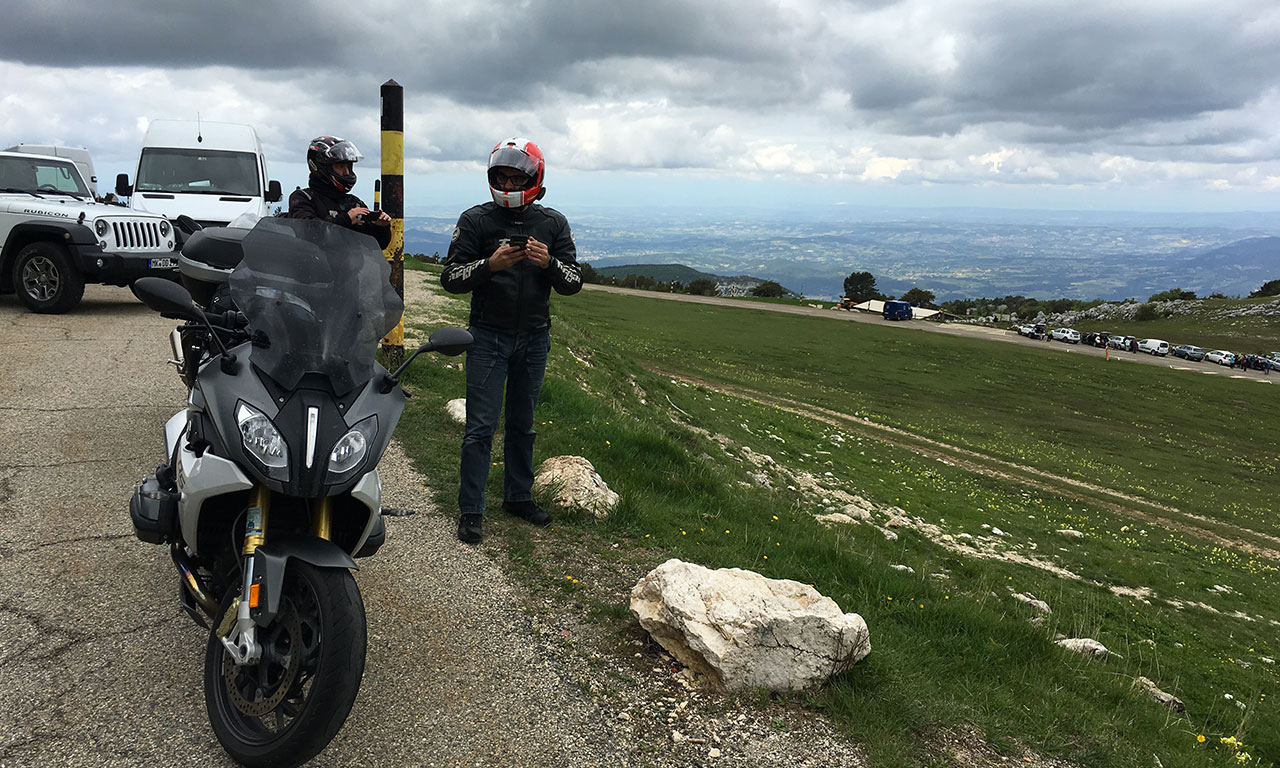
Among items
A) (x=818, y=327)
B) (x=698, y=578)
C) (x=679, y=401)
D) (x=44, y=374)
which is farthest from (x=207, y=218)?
(x=818, y=327)

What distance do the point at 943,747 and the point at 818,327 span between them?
4678 cm

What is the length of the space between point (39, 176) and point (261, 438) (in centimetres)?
1491

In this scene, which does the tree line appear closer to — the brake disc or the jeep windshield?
the jeep windshield

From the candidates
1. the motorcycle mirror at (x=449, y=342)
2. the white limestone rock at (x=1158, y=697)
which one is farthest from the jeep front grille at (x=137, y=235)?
the white limestone rock at (x=1158, y=697)

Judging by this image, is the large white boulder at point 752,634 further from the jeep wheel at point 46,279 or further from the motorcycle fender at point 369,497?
the jeep wheel at point 46,279

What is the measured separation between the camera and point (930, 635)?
5777 millimetres

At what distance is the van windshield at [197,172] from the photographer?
14.7 metres

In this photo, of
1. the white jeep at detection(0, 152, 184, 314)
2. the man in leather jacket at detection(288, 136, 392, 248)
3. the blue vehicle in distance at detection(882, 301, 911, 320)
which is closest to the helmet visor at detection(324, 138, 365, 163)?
the man in leather jacket at detection(288, 136, 392, 248)

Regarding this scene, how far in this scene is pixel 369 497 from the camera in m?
3.47

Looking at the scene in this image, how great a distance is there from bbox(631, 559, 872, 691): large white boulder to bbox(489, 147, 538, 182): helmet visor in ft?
9.24

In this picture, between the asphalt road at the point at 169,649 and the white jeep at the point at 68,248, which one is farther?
the white jeep at the point at 68,248

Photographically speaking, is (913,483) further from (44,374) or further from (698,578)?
(44,374)

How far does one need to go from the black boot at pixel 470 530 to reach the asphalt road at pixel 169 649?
105mm

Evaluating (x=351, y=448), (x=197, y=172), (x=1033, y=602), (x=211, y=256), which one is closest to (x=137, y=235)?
(x=197, y=172)
